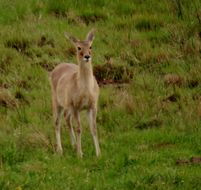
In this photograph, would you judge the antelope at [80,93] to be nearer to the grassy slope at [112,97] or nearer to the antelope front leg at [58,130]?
the antelope front leg at [58,130]

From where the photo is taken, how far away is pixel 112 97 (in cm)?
1380

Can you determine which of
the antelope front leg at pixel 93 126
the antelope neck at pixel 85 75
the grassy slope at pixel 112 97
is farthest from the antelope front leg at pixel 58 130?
the antelope neck at pixel 85 75

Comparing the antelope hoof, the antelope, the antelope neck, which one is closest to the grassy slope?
the antelope hoof

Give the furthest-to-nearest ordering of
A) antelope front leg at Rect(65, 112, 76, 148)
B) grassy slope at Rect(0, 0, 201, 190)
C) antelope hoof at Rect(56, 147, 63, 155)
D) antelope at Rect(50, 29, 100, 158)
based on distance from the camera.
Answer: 1. antelope front leg at Rect(65, 112, 76, 148)
2. antelope at Rect(50, 29, 100, 158)
3. antelope hoof at Rect(56, 147, 63, 155)
4. grassy slope at Rect(0, 0, 201, 190)

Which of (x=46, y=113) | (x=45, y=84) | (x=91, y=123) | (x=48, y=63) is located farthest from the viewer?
(x=48, y=63)

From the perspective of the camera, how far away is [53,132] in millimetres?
12250

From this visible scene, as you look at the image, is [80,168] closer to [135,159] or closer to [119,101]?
[135,159]

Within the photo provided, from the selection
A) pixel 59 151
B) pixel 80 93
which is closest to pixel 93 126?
pixel 80 93

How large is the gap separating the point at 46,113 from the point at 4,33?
4.59 meters

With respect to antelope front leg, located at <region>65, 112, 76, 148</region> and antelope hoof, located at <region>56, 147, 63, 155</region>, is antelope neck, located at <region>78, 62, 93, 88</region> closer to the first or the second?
antelope front leg, located at <region>65, 112, 76, 148</region>

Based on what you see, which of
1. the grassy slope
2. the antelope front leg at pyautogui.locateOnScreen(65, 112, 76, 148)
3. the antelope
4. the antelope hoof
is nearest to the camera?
the grassy slope

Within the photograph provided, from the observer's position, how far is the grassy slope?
32.2 ft

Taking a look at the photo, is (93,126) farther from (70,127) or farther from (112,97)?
(112,97)

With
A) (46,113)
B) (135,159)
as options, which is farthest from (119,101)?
(135,159)
